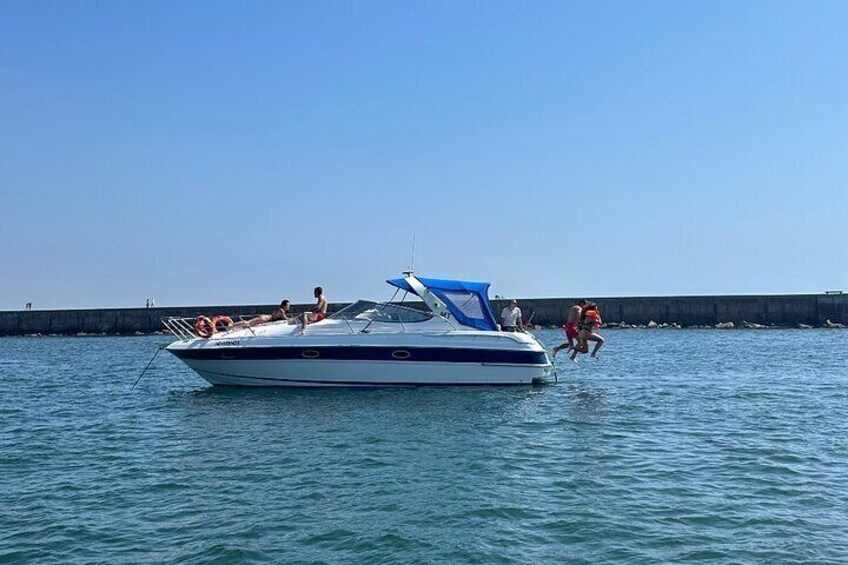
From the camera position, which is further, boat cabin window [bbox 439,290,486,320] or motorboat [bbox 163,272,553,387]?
boat cabin window [bbox 439,290,486,320]

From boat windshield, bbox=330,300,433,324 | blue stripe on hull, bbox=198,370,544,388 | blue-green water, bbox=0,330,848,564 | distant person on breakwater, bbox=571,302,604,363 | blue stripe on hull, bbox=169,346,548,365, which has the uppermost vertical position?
boat windshield, bbox=330,300,433,324

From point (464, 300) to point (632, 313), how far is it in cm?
Answer: 3921

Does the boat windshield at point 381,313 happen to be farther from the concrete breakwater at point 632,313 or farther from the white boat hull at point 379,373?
the concrete breakwater at point 632,313

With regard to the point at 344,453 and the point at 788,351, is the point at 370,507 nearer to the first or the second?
the point at 344,453

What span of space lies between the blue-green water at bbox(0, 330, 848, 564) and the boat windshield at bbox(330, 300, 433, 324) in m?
1.88

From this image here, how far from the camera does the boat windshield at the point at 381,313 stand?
67.7 ft

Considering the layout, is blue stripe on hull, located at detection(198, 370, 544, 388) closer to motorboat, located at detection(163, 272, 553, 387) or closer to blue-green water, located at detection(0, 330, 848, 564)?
motorboat, located at detection(163, 272, 553, 387)

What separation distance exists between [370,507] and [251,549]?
178cm

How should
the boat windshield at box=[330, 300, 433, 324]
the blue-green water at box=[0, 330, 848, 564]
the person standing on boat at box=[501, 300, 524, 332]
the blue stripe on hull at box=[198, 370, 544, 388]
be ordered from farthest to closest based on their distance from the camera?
the person standing on boat at box=[501, 300, 524, 332]
the boat windshield at box=[330, 300, 433, 324]
the blue stripe on hull at box=[198, 370, 544, 388]
the blue-green water at box=[0, 330, 848, 564]

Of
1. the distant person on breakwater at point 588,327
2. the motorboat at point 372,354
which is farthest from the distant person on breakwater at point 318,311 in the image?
the distant person on breakwater at point 588,327

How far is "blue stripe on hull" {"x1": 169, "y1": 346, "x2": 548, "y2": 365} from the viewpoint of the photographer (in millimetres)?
20016

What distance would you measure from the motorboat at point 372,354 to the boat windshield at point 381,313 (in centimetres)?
3

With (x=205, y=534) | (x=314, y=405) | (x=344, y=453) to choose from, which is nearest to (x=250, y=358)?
(x=314, y=405)

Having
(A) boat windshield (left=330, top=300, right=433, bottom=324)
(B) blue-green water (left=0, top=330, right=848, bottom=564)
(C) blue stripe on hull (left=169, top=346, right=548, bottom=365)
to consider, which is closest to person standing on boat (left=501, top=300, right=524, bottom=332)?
(C) blue stripe on hull (left=169, top=346, right=548, bottom=365)
